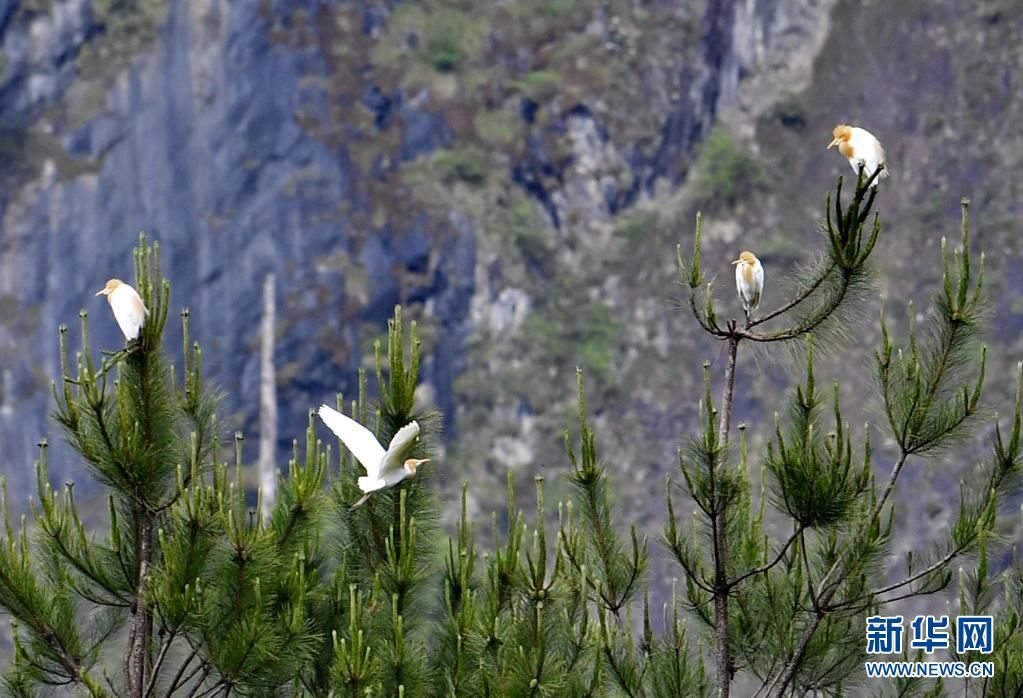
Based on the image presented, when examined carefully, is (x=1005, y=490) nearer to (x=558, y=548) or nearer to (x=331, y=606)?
(x=558, y=548)

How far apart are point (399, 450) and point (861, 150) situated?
301 centimetres

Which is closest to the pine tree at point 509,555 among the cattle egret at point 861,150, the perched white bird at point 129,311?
the perched white bird at point 129,311

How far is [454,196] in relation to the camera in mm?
72562

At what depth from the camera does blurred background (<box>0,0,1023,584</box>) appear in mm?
Answer: 69938

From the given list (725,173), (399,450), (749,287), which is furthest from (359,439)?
(725,173)

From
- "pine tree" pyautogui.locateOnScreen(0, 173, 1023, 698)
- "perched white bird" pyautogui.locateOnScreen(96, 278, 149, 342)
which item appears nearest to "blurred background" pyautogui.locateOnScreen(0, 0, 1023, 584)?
"pine tree" pyautogui.locateOnScreen(0, 173, 1023, 698)

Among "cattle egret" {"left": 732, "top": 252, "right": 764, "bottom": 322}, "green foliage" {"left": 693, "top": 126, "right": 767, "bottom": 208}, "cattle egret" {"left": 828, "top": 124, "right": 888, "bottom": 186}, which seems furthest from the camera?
"green foliage" {"left": 693, "top": 126, "right": 767, "bottom": 208}

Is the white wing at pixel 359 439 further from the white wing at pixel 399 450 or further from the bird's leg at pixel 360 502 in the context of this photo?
the bird's leg at pixel 360 502

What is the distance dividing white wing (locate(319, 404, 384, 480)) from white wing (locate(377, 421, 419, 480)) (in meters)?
0.05

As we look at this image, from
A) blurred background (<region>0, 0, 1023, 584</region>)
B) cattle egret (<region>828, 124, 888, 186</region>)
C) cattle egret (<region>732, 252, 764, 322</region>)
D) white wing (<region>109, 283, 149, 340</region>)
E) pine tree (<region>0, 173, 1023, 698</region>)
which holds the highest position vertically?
blurred background (<region>0, 0, 1023, 584</region>)

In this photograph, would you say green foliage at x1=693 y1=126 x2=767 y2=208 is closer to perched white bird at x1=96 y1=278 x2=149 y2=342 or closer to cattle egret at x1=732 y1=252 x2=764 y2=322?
cattle egret at x1=732 y1=252 x2=764 y2=322

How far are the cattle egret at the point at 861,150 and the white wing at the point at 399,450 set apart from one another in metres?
2.77

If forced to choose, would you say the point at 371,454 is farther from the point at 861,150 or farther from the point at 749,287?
the point at 861,150

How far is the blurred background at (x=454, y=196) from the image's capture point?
6994 cm
